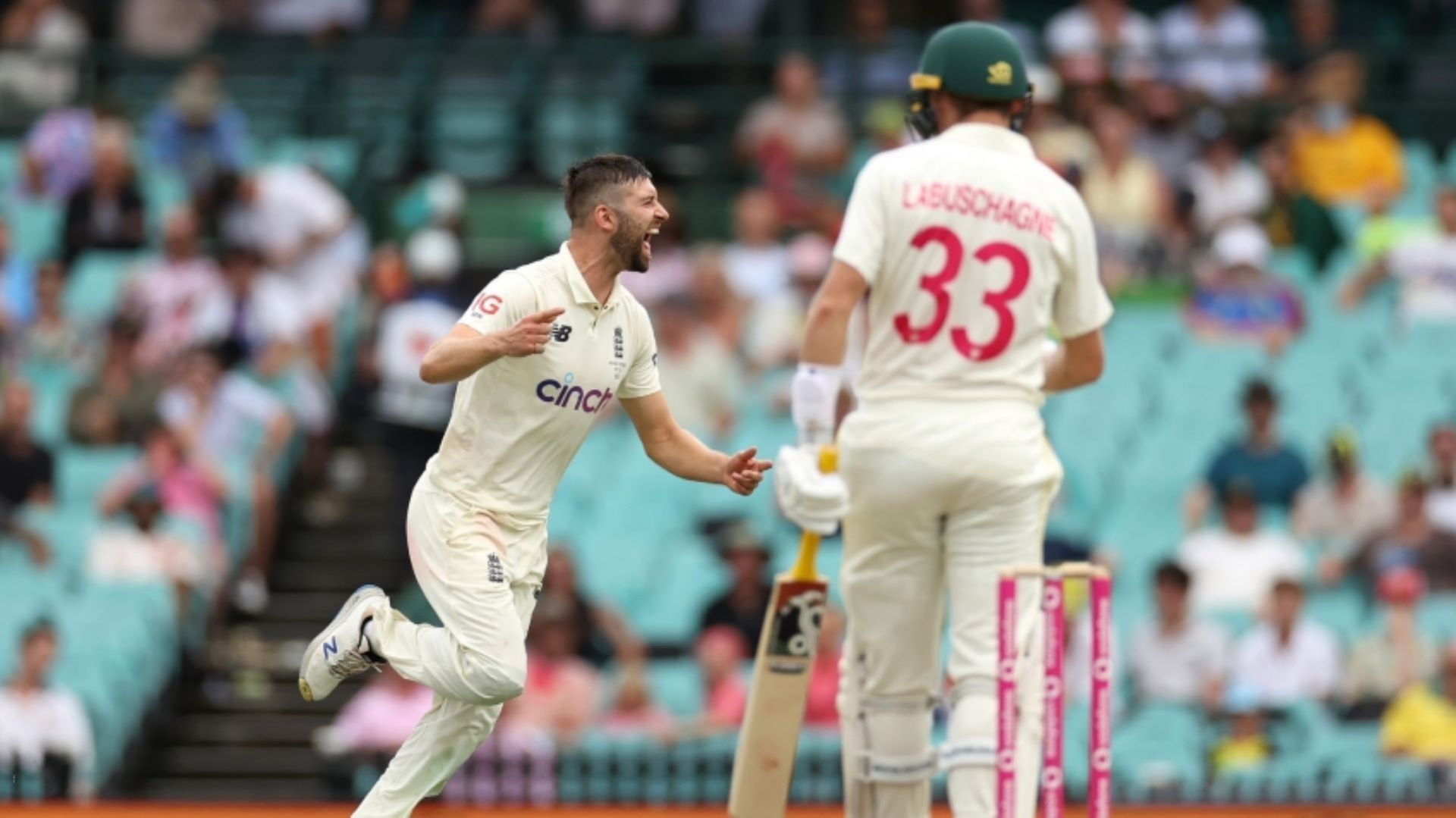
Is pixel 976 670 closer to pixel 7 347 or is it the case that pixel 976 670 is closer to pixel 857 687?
pixel 857 687

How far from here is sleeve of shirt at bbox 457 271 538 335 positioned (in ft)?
25.1

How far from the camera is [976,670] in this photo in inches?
300

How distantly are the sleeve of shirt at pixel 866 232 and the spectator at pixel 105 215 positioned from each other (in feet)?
29.9

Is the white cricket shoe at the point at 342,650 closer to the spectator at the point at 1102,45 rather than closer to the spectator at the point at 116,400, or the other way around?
the spectator at the point at 116,400

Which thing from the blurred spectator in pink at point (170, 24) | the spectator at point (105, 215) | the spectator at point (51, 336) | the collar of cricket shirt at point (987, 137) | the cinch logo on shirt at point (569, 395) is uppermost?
the blurred spectator in pink at point (170, 24)

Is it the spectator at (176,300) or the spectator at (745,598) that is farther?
the spectator at (176,300)

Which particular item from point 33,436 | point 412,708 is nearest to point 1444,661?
point 412,708

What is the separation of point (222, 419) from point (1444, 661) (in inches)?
253

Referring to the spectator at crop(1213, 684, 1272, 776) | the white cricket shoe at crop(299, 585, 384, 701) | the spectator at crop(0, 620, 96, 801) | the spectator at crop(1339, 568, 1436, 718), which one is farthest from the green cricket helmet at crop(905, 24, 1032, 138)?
the spectator at crop(0, 620, 96, 801)

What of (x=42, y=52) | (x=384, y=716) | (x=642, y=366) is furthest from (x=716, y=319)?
(x=642, y=366)

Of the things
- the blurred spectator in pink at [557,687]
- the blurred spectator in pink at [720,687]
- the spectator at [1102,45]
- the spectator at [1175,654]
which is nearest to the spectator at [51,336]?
the blurred spectator in pink at [557,687]

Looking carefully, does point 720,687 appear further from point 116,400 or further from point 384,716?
point 116,400

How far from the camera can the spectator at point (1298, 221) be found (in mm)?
15320

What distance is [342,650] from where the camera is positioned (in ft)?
26.3
